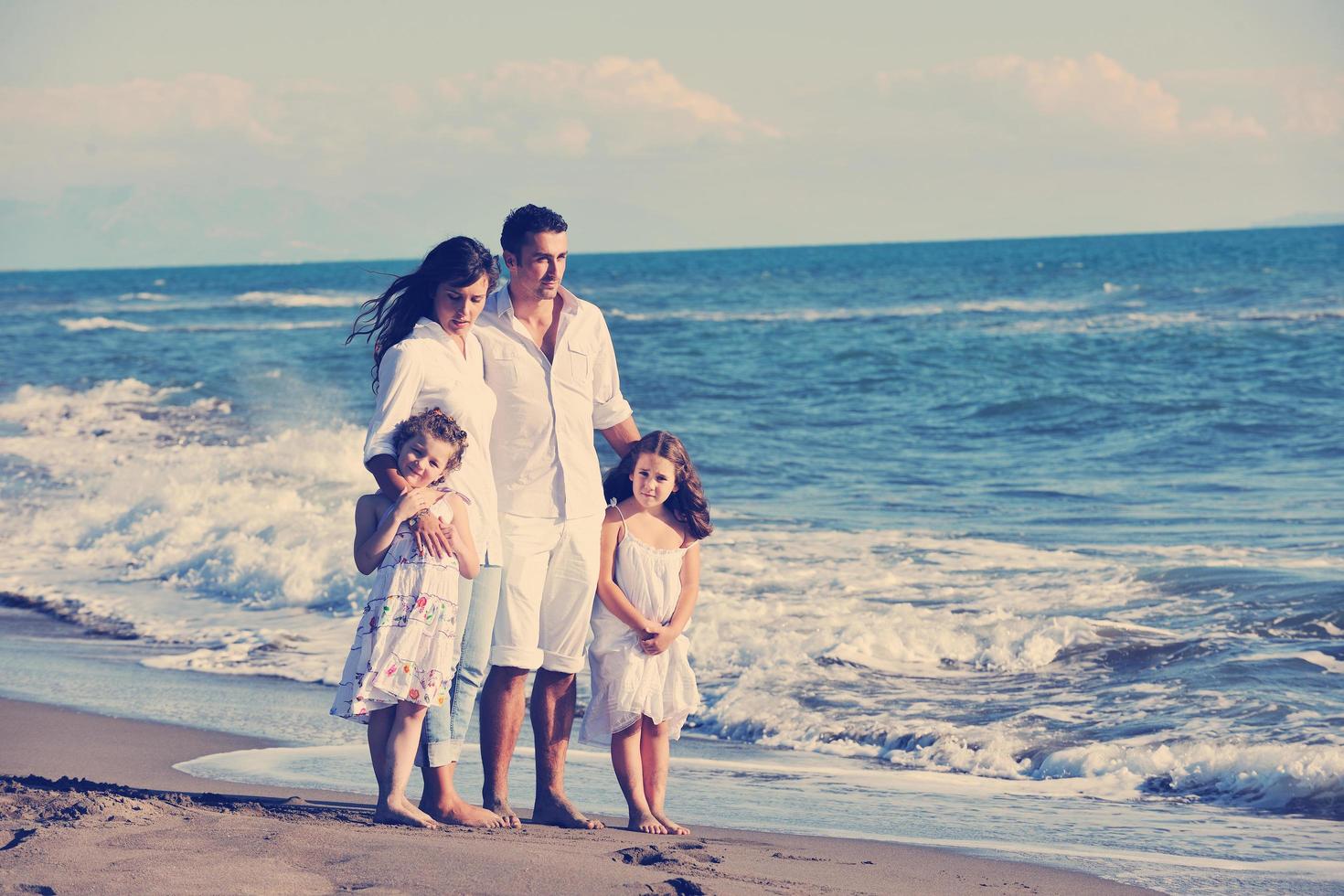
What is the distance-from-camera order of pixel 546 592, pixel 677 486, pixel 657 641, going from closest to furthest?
pixel 546 592, pixel 657 641, pixel 677 486

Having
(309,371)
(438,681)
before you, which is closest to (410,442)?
(438,681)

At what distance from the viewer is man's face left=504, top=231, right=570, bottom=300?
3.98 m

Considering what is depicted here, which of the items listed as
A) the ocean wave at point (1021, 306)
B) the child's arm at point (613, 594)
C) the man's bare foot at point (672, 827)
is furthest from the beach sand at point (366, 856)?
the ocean wave at point (1021, 306)

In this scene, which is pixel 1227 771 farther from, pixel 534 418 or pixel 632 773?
pixel 534 418

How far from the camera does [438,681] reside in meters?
3.78

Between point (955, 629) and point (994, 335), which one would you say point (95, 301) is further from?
point (955, 629)

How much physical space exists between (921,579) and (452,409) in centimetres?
555

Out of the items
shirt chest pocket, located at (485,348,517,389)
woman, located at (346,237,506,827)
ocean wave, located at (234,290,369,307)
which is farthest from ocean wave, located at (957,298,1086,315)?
woman, located at (346,237,506,827)

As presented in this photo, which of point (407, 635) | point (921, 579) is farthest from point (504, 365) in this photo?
point (921, 579)

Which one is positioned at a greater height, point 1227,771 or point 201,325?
point 201,325

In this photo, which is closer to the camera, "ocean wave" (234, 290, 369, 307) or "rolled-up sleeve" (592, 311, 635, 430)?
"rolled-up sleeve" (592, 311, 635, 430)

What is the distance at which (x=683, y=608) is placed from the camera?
13.9 feet

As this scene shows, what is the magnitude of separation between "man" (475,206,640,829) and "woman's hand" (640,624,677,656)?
0.70ft

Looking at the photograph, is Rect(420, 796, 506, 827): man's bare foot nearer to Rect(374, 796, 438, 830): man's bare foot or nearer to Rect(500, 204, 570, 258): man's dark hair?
Rect(374, 796, 438, 830): man's bare foot
